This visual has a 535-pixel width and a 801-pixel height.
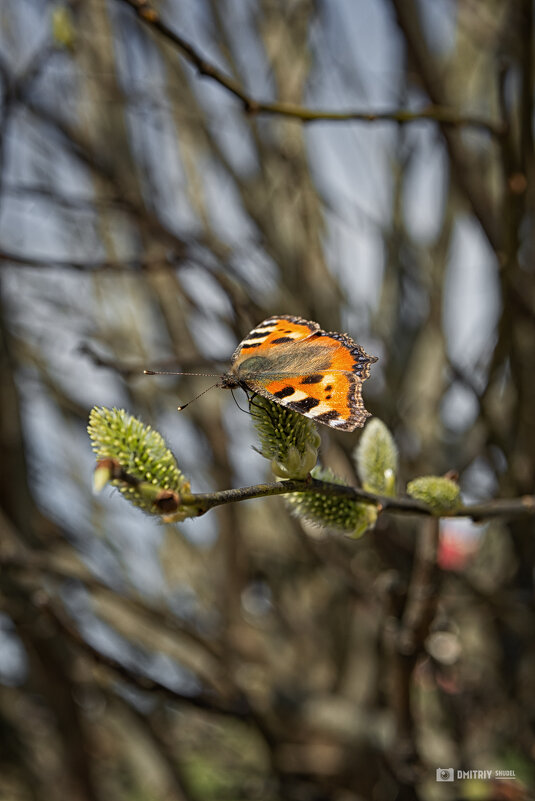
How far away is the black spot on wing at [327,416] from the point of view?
1.16 meters

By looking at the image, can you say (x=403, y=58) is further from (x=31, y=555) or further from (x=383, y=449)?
(x=31, y=555)

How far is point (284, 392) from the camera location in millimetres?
1274

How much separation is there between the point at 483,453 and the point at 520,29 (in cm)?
144

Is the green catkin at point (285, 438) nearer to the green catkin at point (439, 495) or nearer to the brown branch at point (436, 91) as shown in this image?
the green catkin at point (439, 495)

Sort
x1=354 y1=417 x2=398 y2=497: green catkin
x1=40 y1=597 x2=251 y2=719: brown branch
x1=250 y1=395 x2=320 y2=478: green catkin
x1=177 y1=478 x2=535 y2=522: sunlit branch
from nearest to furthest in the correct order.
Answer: x1=177 y1=478 x2=535 y2=522: sunlit branch, x1=250 y1=395 x2=320 y2=478: green catkin, x1=354 y1=417 x2=398 y2=497: green catkin, x1=40 y1=597 x2=251 y2=719: brown branch

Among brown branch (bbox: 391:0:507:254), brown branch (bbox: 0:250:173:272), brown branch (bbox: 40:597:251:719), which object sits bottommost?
brown branch (bbox: 40:597:251:719)

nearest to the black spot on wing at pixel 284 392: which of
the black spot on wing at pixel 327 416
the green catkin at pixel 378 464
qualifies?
the black spot on wing at pixel 327 416

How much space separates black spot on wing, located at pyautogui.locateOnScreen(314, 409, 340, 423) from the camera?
1.16 meters

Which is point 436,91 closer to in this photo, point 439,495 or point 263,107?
point 263,107

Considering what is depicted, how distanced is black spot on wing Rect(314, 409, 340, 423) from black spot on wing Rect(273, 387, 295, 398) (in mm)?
102

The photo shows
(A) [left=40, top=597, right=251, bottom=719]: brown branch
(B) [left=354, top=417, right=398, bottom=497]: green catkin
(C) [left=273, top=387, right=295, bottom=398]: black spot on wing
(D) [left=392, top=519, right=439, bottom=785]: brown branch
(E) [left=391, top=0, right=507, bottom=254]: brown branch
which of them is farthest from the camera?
(E) [left=391, top=0, right=507, bottom=254]: brown branch

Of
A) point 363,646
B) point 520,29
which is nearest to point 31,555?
point 363,646

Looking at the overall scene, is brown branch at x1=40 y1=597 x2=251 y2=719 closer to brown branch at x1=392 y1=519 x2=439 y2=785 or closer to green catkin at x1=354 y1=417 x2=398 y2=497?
brown branch at x1=392 y1=519 x2=439 y2=785

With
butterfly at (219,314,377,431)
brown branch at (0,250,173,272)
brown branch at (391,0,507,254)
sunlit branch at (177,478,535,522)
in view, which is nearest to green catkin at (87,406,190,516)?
sunlit branch at (177,478,535,522)
